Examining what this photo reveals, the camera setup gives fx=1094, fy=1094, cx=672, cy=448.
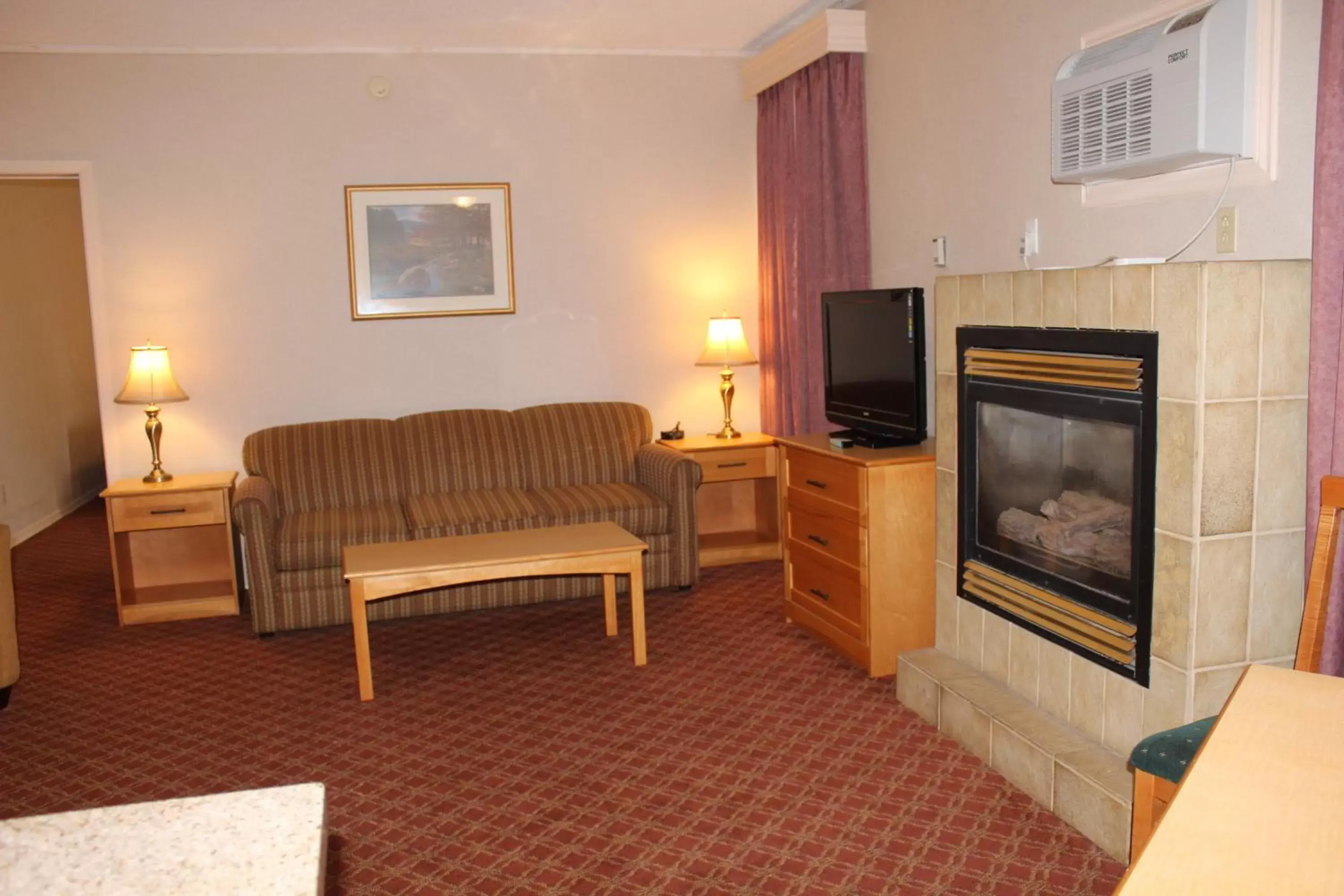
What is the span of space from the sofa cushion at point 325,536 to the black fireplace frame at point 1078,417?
2358mm

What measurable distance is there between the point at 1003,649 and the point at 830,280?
2.26 meters

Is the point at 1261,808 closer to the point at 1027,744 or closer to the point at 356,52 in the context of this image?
the point at 1027,744

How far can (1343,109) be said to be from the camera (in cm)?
229

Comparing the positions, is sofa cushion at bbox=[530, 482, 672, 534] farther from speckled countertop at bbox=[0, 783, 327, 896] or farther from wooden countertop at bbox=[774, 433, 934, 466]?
speckled countertop at bbox=[0, 783, 327, 896]

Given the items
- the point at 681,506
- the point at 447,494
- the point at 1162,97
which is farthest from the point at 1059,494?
the point at 447,494

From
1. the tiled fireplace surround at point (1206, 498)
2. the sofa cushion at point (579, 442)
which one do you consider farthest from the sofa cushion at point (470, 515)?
the tiled fireplace surround at point (1206, 498)

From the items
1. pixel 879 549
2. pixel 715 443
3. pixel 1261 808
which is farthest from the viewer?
pixel 715 443

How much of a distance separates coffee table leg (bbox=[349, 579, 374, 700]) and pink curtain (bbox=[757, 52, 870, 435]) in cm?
225

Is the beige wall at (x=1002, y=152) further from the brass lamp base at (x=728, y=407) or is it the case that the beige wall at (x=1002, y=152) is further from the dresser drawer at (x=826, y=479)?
the brass lamp base at (x=728, y=407)

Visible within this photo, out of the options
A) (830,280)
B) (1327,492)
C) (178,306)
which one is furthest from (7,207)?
(1327,492)

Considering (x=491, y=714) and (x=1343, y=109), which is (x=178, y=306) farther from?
(x=1343, y=109)

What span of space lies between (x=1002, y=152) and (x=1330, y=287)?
62.0 inches

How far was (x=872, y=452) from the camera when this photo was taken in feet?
12.6

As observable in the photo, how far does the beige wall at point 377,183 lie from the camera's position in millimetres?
5043
